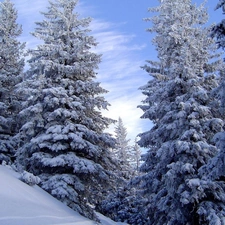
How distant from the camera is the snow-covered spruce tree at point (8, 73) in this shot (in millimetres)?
17312

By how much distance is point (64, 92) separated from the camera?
14.3 m

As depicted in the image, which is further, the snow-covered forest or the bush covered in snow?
the snow-covered forest

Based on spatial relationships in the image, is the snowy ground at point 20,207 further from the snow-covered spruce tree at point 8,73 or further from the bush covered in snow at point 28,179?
the snow-covered spruce tree at point 8,73

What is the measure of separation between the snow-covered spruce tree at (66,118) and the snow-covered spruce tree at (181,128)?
272 centimetres

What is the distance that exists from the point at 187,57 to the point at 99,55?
5.44 meters

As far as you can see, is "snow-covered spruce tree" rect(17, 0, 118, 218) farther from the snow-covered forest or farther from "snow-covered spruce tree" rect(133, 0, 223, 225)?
"snow-covered spruce tree" rect(133, 0, 223, 225)

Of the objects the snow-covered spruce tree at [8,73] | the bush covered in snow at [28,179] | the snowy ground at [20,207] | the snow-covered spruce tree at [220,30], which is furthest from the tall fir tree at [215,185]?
the snow-covered spruce tree at [8,73]

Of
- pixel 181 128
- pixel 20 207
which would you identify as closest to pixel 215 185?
pixel 181 128

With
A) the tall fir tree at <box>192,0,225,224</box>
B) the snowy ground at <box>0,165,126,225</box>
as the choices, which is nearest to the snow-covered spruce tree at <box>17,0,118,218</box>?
the snowy ground at <box>0,165,126,225</box>

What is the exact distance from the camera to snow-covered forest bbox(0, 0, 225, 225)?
11711 millimetres

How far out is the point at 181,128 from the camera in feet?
41.8

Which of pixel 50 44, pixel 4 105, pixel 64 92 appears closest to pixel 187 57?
pixel 64 92

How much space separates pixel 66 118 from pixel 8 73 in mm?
7194

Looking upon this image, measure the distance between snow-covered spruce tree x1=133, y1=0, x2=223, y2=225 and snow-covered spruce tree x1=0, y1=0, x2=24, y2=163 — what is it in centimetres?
850
